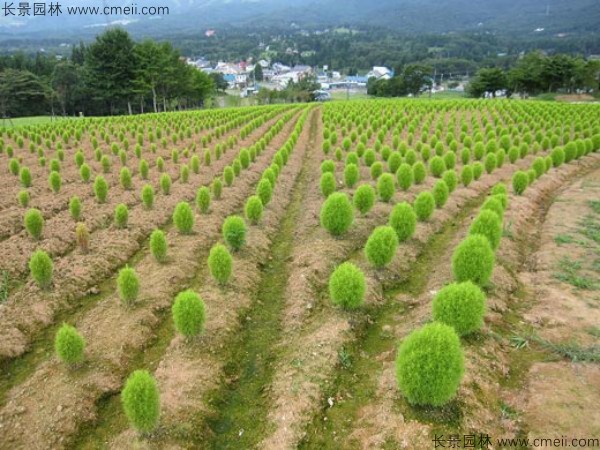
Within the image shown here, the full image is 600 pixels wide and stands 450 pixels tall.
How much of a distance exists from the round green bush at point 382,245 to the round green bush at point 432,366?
3720mm

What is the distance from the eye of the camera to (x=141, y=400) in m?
5.19

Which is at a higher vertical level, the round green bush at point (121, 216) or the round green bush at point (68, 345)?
the round green bush at point (121, 216)

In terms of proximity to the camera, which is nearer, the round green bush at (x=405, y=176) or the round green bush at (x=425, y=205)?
the round green bush at (x=425, y=205)

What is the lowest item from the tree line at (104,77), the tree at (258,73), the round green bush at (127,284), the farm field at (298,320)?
the farm field at (298,320)

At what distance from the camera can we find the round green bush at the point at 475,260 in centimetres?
835

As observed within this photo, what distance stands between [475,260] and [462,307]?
181 cm

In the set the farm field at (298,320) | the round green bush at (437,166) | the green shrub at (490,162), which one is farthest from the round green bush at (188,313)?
the green shrub at (490,162)

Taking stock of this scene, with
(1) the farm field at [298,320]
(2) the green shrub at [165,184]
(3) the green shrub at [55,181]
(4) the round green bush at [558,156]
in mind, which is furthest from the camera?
(4) the round green bush at [558,156]

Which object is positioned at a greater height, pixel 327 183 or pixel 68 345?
pixel 327 183

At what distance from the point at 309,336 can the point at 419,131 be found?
25.2 m

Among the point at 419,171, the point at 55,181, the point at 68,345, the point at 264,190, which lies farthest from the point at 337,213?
the point at 55,181

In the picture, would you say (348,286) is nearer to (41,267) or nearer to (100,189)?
(41,267)

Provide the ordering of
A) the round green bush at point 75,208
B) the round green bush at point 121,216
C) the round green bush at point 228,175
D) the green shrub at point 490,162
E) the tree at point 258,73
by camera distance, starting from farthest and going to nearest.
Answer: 1. the tree at point 258,73
2. the green shrub at point 490,162
3. the round green bush at point 228,175
4. the round green bush at point 75,208
5. the round green bush at point 121,216

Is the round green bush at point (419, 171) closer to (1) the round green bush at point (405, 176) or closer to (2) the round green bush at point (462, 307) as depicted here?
(1) the round green bush at point (405, 176)
